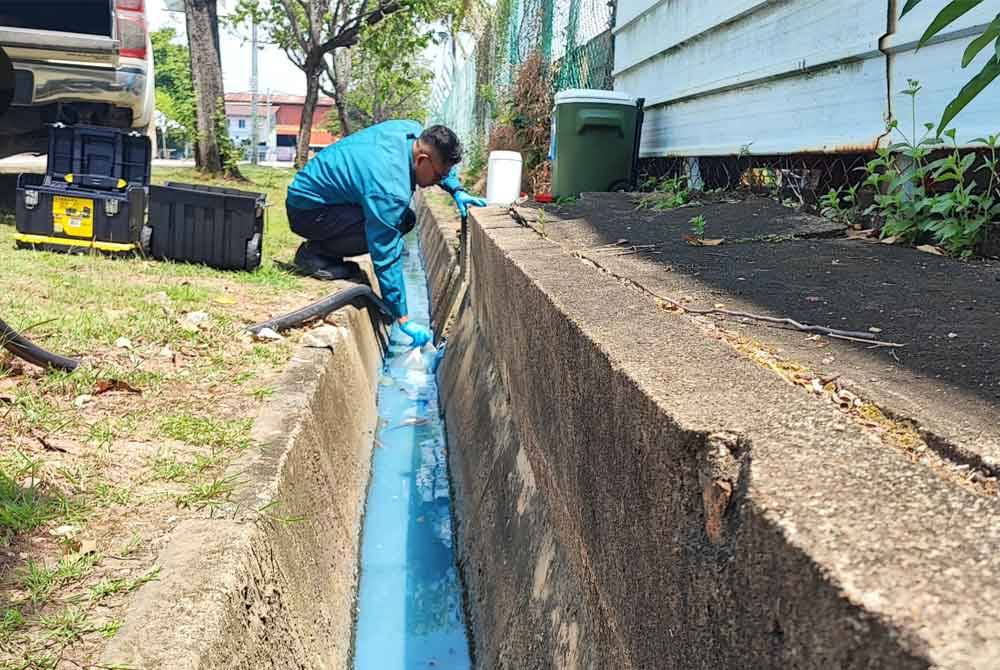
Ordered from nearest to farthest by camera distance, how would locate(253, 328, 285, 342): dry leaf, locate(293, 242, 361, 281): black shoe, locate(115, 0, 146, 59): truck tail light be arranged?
locate(253, 328, 285, 342): dry leaf
locate(293, 242, 361, 281): black shoe
locate(115, 0, 146, 59): truck tail light

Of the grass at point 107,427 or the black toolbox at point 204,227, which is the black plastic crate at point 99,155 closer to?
the black toolbox at point 204,227

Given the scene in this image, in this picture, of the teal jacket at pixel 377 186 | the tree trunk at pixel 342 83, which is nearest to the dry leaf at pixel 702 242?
the teal jacket at pixel 377 186

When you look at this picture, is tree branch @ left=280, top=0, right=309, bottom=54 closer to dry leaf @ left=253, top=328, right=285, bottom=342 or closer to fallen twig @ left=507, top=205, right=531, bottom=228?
fallen twig @ left=507, top=205, right=531, bottom=228

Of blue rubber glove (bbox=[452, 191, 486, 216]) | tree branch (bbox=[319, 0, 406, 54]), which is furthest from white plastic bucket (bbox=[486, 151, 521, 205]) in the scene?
tree branch (bbox=[319, 0, 406, 54])

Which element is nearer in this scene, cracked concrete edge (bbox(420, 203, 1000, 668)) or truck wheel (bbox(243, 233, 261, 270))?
cracked concrete edge (bbox(420, 203, 1000, 668))

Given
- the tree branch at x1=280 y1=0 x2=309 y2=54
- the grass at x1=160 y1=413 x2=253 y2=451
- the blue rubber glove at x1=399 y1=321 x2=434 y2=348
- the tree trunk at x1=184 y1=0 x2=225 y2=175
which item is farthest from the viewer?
the tree branch at x1=280 y1=0 x2=309 y2=54

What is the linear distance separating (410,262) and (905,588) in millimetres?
10420

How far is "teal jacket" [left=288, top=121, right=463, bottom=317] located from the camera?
525cm

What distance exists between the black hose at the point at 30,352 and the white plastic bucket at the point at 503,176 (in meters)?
4.94

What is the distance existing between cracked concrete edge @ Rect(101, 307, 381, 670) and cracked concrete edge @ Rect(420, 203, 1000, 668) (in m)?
0.60

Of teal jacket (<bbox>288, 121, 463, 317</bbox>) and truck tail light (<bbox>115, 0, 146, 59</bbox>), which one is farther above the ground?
truck tail light (<bbox>115, 0, 146, 59</bbox>)

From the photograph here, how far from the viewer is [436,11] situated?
16.9 meters

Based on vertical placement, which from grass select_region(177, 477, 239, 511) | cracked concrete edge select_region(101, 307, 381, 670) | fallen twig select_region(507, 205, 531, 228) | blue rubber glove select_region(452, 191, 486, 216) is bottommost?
cracked concrete edge select_region(101, 307, 381, 670)

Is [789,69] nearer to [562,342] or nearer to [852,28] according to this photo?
[852,28]
